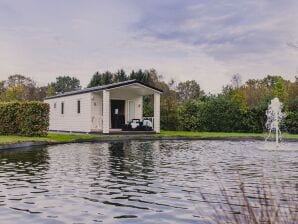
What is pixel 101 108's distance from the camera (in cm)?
2872

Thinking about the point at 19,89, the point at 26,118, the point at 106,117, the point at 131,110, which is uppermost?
the point at 19,89

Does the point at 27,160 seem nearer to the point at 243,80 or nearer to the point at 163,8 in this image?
the point at 163,8

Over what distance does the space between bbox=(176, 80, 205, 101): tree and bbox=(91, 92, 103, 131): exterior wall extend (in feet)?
76.5

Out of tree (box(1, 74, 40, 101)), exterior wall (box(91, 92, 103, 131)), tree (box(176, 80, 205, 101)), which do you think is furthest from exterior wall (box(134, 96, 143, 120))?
tree (box(1, 74, 40, 101))

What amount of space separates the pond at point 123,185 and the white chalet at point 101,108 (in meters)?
14.2

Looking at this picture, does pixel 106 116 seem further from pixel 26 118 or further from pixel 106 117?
pixel 26 118

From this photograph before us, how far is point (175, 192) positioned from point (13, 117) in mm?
16833

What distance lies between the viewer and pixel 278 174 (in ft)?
29.2

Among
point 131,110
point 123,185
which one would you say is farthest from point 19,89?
point 123,185

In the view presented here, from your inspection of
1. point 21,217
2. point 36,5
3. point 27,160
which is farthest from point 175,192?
point 36,5

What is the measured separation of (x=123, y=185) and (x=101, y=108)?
21232mm

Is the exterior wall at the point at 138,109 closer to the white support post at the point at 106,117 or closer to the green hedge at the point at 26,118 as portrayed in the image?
the white support post at the point at 106,117

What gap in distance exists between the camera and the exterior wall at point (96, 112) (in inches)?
1081

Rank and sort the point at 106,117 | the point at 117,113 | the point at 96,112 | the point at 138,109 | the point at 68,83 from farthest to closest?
1. the point at 68,83
2. the point at 138,109
3. the point at 117,113
4. the point at 96,112
5. the point at 106,117
